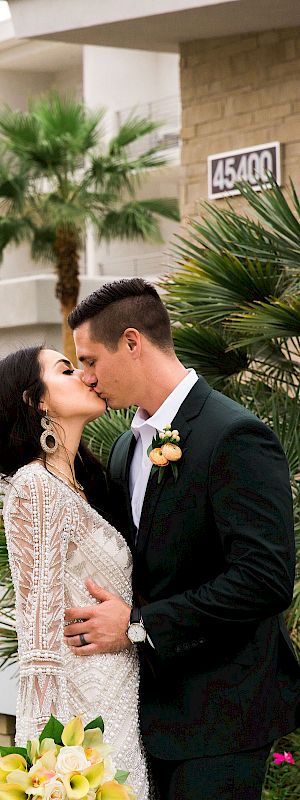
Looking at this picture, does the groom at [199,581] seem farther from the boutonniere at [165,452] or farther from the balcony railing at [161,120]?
the balcony railing at [161,120]

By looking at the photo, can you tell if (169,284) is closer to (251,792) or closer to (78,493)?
(78,493)

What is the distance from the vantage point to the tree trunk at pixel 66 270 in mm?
15500

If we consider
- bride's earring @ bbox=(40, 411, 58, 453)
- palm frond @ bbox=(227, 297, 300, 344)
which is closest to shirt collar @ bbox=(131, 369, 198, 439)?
bride's earring @ bbox=(40, 411, 58, 453)

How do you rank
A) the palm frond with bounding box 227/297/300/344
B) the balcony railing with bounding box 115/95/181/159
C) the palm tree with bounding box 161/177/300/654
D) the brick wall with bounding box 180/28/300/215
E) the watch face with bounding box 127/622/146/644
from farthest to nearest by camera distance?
the balcony railing with bounding box 115/95/181/159, the brick wall with bounding box 180/28/300/215, the palm tree with bounding box 161/177/300/654, the palm frond with bounding box 227/297/300/344, the watch face with bounding box 127/622/146/644

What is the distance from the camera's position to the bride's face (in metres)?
3.55

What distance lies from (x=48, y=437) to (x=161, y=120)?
75.2 ft

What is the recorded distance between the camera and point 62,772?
8.07 feet

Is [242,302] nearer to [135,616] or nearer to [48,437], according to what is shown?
[48,437]

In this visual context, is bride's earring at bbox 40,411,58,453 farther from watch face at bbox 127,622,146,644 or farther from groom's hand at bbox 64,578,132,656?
watch face at bbox 127,622,146,644

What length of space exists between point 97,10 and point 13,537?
7.39m

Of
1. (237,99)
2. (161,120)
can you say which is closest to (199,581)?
(237,99)

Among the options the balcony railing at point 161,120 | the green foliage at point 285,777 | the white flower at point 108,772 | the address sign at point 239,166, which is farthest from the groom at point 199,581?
the balcony railing at point 161,120

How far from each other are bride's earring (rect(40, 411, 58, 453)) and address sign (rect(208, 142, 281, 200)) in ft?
22.1

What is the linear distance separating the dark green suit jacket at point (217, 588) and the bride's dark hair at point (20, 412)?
1.27ft
